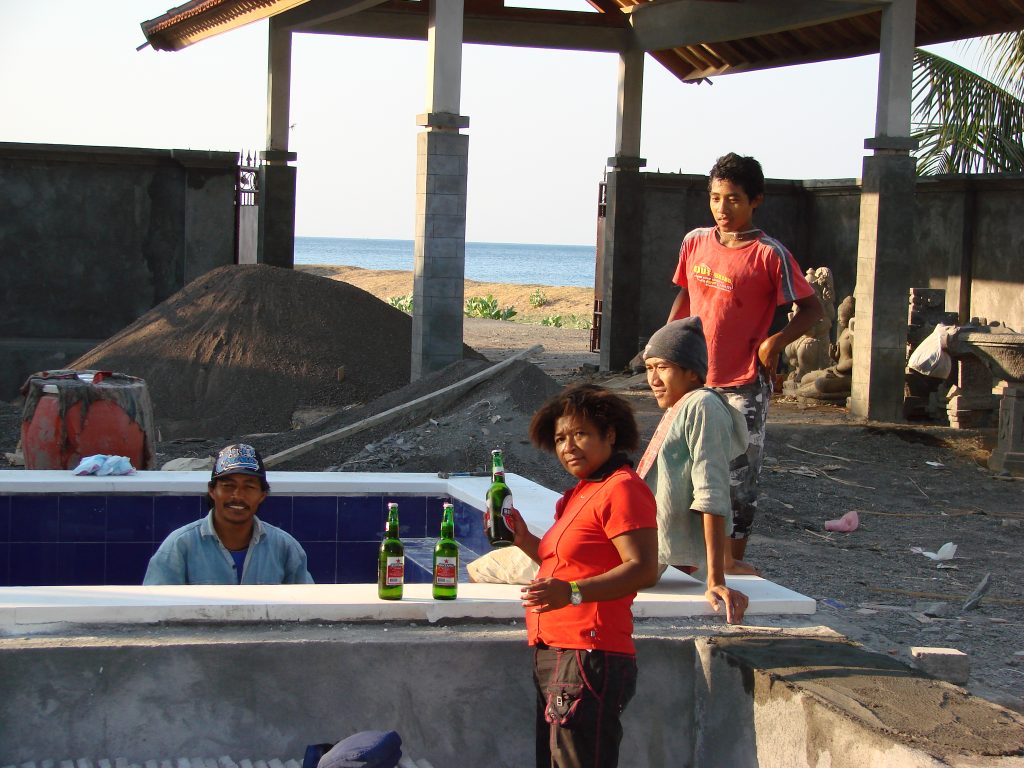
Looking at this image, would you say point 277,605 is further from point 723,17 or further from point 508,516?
point 723,17

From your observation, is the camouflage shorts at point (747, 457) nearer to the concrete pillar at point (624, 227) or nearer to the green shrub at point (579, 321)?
the concrete pillar at point (624, 227)

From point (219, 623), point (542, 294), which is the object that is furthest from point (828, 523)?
point (542, 294)

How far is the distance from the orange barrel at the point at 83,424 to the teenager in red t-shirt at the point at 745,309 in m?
4.40

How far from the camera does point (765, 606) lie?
186 inches

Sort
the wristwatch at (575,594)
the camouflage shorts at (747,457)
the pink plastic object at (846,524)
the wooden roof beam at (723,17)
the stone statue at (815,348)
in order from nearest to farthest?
the wristwatch at (575,594)
the camouflage shorts at (747,457)
the pink plastic object at (846,524)
the wooden roof beam at (723,17)
the stone statue at (815,348)

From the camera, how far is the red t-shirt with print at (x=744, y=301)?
5449 mm

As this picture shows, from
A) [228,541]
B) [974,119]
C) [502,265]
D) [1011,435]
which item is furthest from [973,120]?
[502,265]

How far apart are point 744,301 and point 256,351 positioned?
10729 mm

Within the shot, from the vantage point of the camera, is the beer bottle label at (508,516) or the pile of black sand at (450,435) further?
the pile of black sand at (450,435)

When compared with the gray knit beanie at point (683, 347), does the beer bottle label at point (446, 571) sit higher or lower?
lower

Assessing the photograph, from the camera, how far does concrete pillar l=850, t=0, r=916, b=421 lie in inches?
533

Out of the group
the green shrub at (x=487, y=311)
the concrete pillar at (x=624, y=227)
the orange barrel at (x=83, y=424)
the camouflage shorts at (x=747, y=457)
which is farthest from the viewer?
the green shrub at (x=487, y=311)

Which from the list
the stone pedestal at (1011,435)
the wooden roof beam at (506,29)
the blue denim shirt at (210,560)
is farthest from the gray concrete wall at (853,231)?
the blue denim shirt at (210,560)

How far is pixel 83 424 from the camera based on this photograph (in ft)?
27.7
